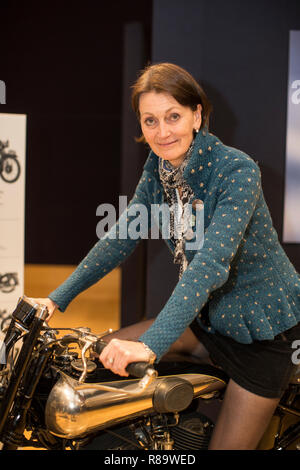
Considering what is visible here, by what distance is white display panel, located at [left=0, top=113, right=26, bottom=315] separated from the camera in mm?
2822

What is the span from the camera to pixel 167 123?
172 centimetres

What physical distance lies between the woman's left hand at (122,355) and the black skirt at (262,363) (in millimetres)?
484

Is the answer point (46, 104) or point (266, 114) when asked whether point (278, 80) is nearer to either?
point (266, 114)

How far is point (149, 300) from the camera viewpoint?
9.58 feet

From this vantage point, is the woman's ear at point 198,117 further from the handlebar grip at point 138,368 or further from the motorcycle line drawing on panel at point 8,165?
the motorcycle line drawing on panel at point 8,165

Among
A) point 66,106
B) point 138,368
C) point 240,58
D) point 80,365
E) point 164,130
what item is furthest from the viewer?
point 66,106

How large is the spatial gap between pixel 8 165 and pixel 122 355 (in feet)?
5.90

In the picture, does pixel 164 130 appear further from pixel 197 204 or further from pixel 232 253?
pixel 232 253

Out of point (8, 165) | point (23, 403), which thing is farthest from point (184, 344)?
point (8, 165)

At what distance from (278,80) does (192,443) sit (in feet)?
6.42

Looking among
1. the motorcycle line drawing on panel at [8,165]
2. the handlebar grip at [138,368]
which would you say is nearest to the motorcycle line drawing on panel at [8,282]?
the motorcycle line drawing on panel at [8,165]

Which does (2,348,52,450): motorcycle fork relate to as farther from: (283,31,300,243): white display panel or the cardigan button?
(283,31,300,243): white display panel

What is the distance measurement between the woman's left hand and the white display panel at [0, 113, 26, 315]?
1.59 m
